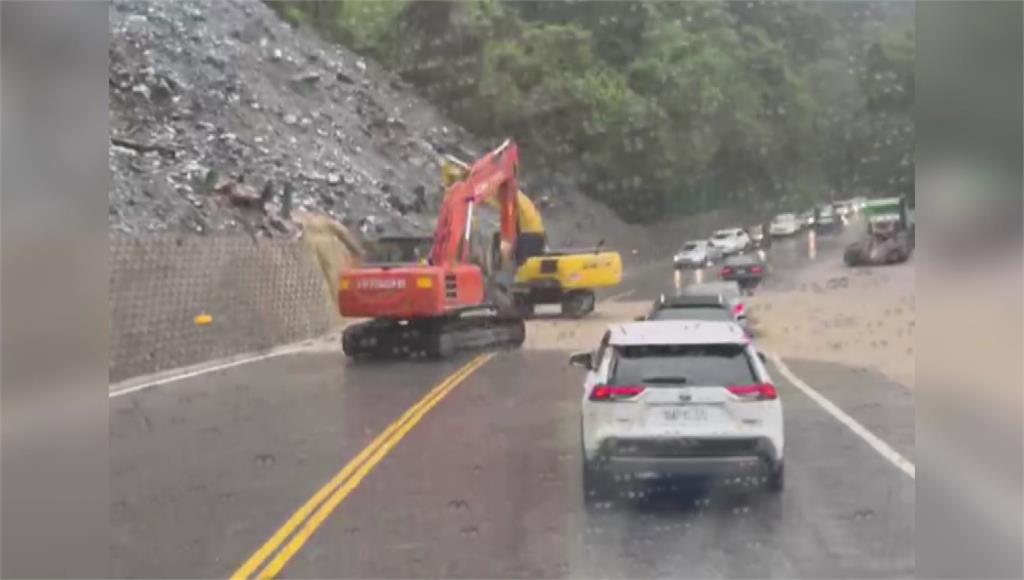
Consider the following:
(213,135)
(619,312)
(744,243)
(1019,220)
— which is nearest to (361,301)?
(213,135)

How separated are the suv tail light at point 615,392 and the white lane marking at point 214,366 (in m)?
1.51

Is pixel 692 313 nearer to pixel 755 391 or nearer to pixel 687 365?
pixel 687 365

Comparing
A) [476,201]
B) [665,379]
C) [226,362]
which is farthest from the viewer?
[226,362]

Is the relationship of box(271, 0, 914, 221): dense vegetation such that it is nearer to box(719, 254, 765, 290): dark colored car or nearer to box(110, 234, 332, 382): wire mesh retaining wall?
box(719, 254, 765, 290): dark colored car

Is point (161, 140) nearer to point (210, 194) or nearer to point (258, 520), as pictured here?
point (210, 194)

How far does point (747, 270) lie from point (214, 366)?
8.34 ft

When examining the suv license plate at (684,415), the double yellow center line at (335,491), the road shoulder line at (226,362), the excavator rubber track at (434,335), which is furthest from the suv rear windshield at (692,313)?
the road shoulder line at (226,362)

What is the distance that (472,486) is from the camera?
524 centimetres

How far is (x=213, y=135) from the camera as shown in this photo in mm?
5812

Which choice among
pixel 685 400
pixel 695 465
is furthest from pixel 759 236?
pixel 695 465

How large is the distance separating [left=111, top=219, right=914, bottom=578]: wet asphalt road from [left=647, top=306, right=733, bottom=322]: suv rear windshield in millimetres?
98

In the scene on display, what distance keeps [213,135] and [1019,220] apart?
3.38 meters

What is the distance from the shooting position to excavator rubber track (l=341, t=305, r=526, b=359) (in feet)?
18.6

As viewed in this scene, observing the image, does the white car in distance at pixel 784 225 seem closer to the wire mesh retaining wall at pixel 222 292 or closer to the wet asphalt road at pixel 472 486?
the wet asphalt road at pixel 472 486
